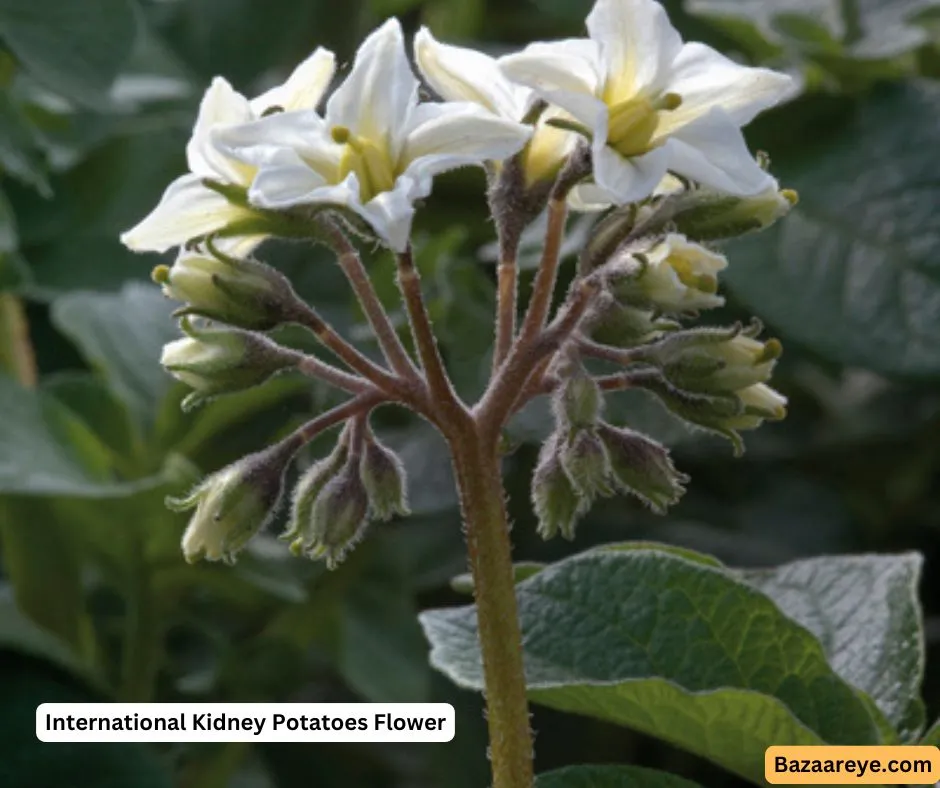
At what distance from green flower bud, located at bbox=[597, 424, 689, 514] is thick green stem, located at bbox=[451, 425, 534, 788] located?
0.05m

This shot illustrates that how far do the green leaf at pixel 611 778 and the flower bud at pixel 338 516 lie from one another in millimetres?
122

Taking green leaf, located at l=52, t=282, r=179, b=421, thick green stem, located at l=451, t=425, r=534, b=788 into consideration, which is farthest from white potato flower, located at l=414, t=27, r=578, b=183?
green leaf, located at l=52, t=282, r=179, b=421

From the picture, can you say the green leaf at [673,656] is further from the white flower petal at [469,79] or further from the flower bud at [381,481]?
the white flower petal at [469,79]

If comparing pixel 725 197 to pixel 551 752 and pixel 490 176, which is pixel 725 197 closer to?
pixel 490 176

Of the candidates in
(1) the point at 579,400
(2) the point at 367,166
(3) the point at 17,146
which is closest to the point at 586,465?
(1) the point at 579,400

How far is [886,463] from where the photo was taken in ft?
3.61

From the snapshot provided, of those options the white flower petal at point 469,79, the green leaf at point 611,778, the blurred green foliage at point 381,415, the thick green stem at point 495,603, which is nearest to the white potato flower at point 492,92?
the white flower petal at point 469,79

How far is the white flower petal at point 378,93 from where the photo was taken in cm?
49

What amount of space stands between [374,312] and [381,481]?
6 centimetres

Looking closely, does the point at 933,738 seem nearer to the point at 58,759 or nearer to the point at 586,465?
the point at 586,465

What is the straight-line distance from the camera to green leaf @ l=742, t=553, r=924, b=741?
1.96 ft

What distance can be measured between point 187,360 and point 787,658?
0.82 ft

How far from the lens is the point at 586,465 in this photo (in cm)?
50

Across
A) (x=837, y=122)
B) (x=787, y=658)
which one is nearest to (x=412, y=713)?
(x=787, y=658)
